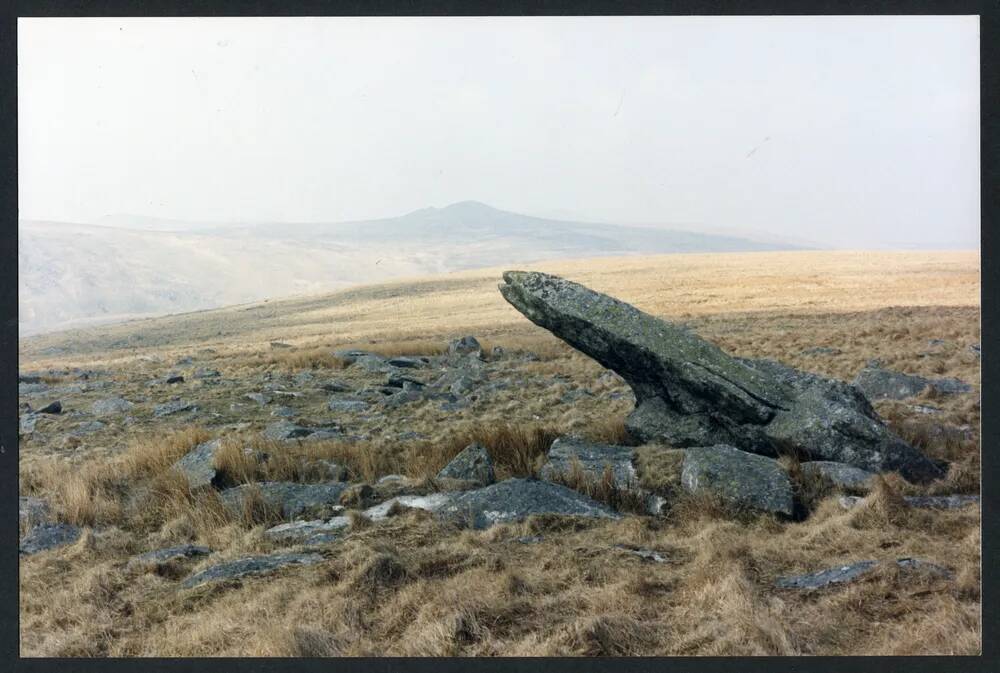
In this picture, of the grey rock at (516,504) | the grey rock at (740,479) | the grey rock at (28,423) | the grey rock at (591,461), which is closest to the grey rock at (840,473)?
the grey rock at (740,479)

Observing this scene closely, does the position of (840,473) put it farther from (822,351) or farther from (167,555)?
(822,351)

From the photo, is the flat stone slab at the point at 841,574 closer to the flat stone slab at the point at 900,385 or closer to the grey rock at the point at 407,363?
the flat stone slab at the point at 900,385

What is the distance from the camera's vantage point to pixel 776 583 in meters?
7.46

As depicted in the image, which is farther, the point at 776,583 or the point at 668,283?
the point at 668,283

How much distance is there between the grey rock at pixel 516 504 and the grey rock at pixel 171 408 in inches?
349

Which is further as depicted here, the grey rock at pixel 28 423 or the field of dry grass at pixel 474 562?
the grey rock at pixel 28 423

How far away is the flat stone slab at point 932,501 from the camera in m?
9.23

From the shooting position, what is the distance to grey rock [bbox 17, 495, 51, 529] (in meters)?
9.51

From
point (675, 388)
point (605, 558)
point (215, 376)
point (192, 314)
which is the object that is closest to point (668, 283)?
point (192, 314)

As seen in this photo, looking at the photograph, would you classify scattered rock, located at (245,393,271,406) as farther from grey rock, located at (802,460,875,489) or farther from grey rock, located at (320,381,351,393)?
grey rock, located at (802,460,875,489)

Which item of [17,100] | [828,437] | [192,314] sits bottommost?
[192,314]

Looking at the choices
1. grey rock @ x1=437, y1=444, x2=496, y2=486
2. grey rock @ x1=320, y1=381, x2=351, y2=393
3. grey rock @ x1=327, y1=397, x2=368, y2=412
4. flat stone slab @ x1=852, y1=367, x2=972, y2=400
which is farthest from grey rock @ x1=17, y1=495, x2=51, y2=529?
flat stone slab @ x1=852, y1=367, x2=972, y2=400

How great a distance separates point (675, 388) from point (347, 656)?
6957mm

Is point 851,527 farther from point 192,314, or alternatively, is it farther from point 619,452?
point 192,314
